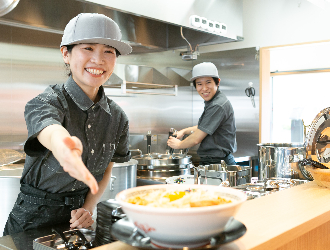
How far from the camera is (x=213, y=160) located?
3.24 meters

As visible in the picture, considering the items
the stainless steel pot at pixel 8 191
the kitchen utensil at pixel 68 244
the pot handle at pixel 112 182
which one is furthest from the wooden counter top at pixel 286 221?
the stainless steel pot at pixel 8 191

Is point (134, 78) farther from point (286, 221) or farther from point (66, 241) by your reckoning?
point (286, 221)

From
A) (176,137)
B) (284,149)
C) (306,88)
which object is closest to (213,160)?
(176,137)

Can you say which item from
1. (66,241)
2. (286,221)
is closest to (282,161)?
(286,221)

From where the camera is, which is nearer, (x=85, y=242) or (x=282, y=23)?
(x=85, y=242)

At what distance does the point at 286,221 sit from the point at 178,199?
1.33 ft

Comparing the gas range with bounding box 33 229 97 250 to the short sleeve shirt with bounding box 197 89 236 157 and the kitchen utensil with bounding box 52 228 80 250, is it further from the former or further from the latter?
the short sleeve shirt with bounding box 197 89 236 157

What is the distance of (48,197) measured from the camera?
1530 mm

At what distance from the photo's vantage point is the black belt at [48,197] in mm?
1526

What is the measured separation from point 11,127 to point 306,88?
5.97 m

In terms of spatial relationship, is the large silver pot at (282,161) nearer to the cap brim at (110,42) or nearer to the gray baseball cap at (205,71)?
the cap brim at (110,42)

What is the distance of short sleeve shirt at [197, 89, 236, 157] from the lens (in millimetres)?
3189

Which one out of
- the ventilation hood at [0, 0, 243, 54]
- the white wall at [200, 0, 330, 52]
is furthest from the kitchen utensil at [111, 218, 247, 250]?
the white wall at [200, 0, 330, 52]

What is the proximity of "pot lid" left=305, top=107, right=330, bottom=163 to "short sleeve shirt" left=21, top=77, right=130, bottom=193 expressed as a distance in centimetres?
94
